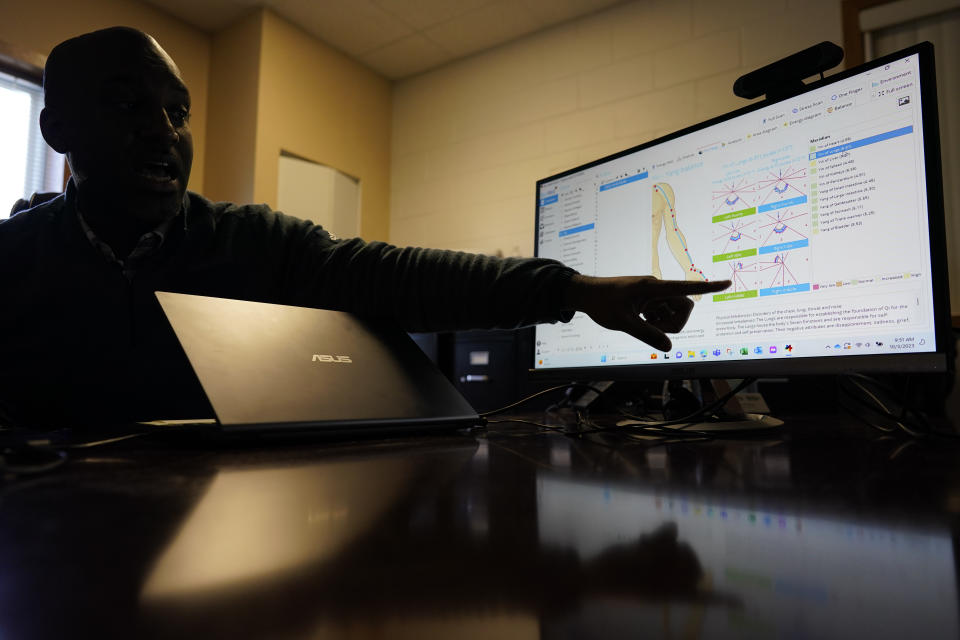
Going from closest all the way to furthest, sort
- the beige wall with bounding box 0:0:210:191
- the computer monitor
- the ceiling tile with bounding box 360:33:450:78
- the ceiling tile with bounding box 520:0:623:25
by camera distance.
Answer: the computer monitor < the beige wall with bounding box 0:0:210:191 < the ceiling tile with bounding box 520:0:623:25 < the ceiling tile with bounding box 360:33:450:78

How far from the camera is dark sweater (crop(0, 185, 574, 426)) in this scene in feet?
2.43

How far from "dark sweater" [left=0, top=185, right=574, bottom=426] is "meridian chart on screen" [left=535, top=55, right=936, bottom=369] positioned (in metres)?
0.16

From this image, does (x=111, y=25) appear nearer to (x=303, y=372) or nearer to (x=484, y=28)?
(x=484, y=28)

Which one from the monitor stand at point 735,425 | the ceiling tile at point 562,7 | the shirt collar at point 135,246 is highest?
the ceiling tile at point 562,7

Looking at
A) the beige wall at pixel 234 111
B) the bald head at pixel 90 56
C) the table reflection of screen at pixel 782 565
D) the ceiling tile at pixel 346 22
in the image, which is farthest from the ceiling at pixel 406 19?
the table reflection of screen at pixel 782 565

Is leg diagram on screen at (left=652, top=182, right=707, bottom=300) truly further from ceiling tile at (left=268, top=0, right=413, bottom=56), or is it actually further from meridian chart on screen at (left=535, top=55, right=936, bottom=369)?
ceiling tile at (left=268, top=0, right=413, bottom=56)

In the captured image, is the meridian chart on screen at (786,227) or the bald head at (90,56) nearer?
the meridian chart on screen at (786,227)

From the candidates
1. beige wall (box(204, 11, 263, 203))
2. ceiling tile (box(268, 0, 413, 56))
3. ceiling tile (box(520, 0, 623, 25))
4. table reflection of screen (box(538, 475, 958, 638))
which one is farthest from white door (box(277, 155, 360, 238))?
table reflection of screen (box(538, 475, 958, 638))

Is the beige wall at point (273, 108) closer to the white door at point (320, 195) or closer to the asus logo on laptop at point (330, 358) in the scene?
the white door at point (320, 195)

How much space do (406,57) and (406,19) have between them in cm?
34

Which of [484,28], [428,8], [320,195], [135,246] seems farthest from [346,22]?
[135,246]

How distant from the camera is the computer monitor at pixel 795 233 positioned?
0.54 m

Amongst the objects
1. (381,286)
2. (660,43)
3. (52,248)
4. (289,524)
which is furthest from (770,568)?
(660,43)

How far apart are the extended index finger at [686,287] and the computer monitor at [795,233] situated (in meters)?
0.12
